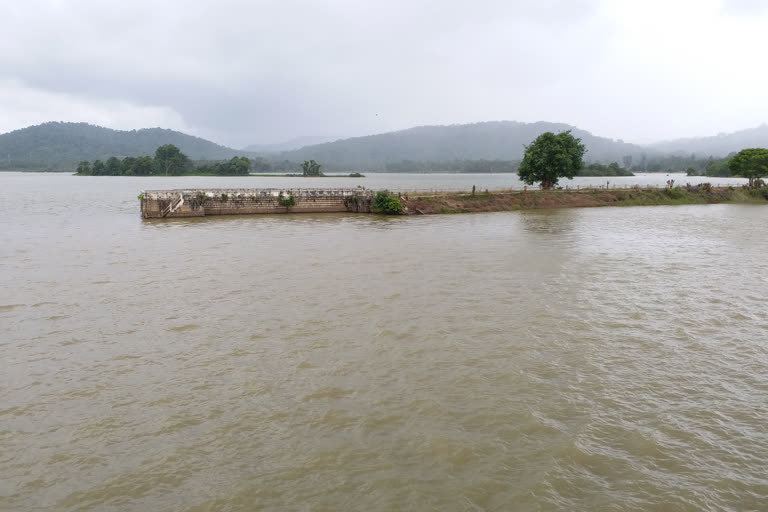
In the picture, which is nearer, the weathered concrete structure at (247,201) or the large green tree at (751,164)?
the weathered concrete structure at (247,201)

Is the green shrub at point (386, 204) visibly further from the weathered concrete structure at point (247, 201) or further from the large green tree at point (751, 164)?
the large green tree at point (751, 164)

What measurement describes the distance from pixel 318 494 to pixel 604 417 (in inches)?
238

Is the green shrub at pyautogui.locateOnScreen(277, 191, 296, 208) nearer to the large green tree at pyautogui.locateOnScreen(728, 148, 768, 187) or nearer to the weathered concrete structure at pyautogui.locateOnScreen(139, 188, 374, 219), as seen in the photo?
the weathered concrete structure at pyautogui.locateOnScreen(139, 188, 374, 219)

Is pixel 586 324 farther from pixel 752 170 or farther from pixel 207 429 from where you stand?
pixel 752 170

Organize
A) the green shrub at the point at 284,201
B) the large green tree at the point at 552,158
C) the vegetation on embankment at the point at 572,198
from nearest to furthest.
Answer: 1. the green shrub at the point at 284,201
2. the vegetation on embankment at the point at 572,198
3. the large green tree at the point at 552,158

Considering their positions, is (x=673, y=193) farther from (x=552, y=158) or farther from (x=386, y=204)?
(x=386, y=204)

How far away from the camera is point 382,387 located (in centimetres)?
1048

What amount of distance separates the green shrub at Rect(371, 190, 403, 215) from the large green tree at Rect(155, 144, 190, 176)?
174 meters

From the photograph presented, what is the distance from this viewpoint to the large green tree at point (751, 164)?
70.9 metres

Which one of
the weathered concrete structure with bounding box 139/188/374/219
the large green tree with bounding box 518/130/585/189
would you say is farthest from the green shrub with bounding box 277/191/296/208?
the large green tree with bounding box 518/130/585/189

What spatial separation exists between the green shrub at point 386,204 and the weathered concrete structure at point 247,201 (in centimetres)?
161

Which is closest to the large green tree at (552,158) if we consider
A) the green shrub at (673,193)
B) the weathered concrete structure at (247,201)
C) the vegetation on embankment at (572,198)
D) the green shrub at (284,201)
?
the vegetation on embankment at (572,198)

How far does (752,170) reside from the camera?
7269 centimetres

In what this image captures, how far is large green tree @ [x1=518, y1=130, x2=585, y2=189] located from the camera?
61031 millimetres
